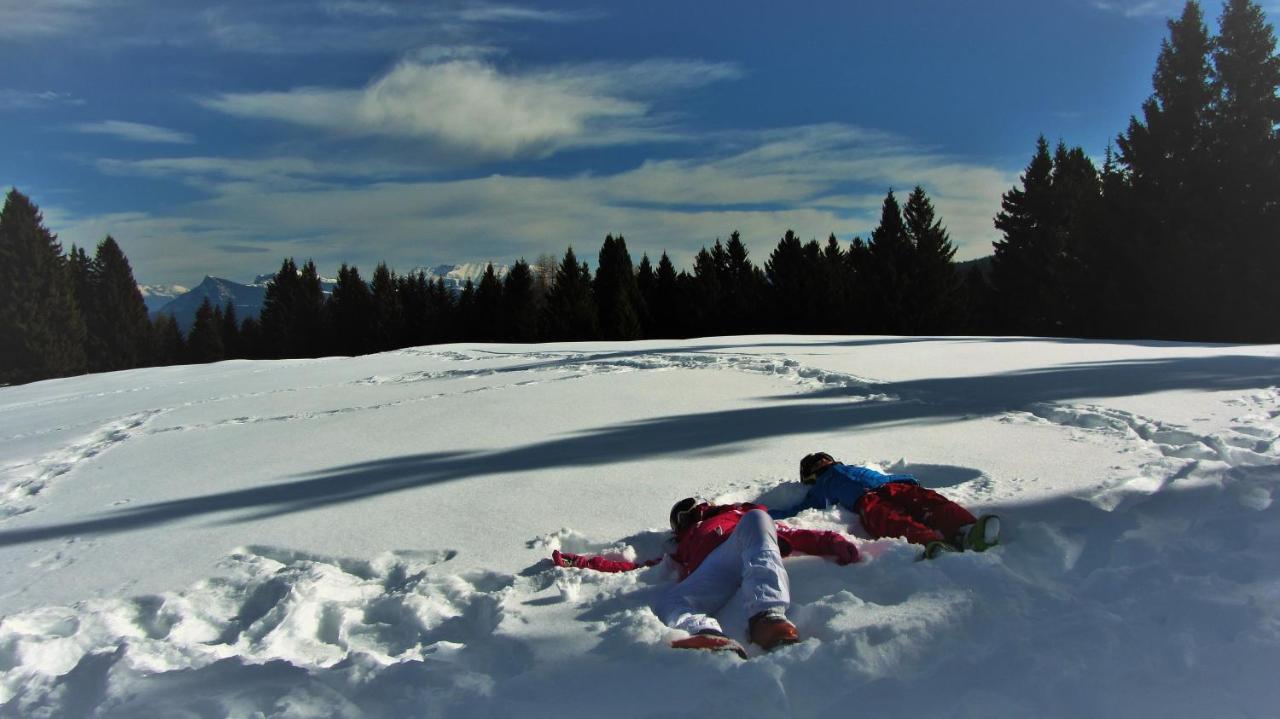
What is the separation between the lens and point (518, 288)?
4253 cm

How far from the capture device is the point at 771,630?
241 cm

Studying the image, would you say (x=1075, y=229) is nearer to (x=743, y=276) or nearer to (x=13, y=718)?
(x=743, y=276)

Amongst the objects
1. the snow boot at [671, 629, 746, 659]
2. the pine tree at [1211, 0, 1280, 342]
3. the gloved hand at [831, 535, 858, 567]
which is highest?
the pine tree at [1211, 0, 1280, 342]

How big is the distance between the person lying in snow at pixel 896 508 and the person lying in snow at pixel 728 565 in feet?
1.28

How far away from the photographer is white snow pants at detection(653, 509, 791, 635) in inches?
102

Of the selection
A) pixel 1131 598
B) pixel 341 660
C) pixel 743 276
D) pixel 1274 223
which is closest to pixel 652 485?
pixel 341 660

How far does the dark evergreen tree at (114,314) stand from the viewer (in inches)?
1569

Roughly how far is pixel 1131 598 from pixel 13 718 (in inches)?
143

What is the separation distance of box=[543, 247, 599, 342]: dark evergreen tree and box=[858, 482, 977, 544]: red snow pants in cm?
3497

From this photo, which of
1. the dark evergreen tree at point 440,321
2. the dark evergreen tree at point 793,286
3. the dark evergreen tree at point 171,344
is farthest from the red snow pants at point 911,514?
the dark evergreen tree at point 171,344

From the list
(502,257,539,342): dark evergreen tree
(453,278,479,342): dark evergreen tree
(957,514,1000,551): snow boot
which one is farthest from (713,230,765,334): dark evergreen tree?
(957,514,1000,551): snow boot

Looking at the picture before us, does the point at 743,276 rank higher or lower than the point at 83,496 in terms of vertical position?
higher

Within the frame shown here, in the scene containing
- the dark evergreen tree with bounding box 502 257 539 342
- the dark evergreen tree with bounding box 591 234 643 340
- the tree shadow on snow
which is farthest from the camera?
the dark evergreen tree with bounding box 502 257 539 342

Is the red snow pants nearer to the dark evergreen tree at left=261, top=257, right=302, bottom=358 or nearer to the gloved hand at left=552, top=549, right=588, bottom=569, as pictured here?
the gloved hand at left=552, top=549, right=588, bottom=569
